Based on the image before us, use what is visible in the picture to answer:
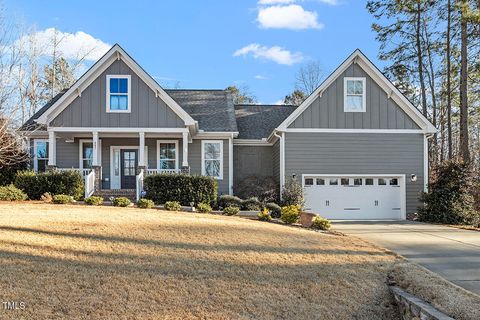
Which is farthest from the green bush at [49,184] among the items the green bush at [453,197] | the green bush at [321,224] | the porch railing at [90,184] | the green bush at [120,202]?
the green bush at [453,197]

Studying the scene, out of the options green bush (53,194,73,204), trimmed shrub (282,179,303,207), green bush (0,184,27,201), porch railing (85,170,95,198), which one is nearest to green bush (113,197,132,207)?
green bush (53,194,73,204)

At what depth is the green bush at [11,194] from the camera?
14488mm

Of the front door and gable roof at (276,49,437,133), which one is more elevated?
gable roof at (276,49,437,133)

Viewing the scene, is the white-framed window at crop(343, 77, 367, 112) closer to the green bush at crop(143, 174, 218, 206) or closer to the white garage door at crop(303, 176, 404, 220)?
the white garage door at crop(303, 176, 404, 220)

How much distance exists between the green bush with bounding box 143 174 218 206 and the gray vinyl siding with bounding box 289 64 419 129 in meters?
4.89

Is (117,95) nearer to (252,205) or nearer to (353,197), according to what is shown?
(252,205)

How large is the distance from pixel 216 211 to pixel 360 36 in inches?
675

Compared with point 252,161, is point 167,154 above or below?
above

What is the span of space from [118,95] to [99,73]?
1237 mm

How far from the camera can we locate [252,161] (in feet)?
68.7

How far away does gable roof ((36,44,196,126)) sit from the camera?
17.6m

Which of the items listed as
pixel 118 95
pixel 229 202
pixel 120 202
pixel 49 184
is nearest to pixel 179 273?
pixel 120 202

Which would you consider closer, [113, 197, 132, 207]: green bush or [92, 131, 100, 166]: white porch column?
[113, 197, 132, 207]: green bush

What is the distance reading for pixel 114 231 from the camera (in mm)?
9250
